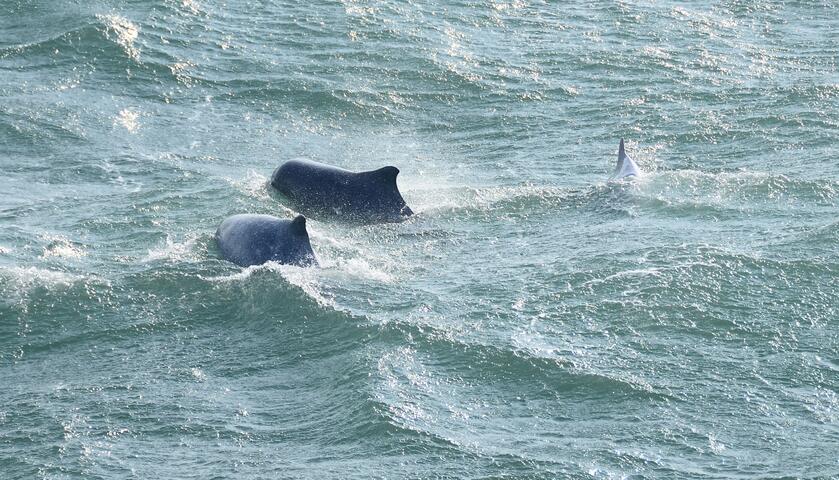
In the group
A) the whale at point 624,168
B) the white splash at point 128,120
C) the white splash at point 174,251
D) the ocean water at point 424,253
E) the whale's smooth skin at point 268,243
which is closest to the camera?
the ocean water at point 424,253

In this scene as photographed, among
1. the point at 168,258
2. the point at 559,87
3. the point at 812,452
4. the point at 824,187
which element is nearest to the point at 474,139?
the point at 559,87

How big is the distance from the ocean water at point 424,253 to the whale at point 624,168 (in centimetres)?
37

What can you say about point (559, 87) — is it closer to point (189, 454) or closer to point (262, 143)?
point (262, 143)

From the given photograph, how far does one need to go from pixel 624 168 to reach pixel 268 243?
8177 mm

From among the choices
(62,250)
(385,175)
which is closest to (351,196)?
(385,175)

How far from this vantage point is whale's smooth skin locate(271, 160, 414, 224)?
78.5ft

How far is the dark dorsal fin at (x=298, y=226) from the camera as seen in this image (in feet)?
68.1

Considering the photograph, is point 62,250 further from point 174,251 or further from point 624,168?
point 624,168

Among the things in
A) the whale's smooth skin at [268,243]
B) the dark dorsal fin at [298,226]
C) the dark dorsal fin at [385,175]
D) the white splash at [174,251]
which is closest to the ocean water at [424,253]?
the white splash at [174,251]

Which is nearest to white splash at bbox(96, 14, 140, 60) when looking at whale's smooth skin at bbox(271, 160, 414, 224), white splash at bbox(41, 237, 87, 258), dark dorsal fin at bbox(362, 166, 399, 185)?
whale's smooth skin at bbox(271, 160, 414, 224)

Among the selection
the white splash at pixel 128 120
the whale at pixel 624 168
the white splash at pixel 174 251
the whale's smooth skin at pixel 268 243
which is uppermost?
the whale at pixel 624 168

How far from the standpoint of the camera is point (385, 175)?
A: 78.8 ft

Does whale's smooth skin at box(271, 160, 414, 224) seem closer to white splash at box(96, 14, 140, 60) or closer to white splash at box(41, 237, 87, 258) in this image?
white splash at box(41, 237, 87, 258)

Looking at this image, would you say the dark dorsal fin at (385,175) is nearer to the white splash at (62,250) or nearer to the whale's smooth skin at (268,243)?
the whale's smooth skin at (268,243)
